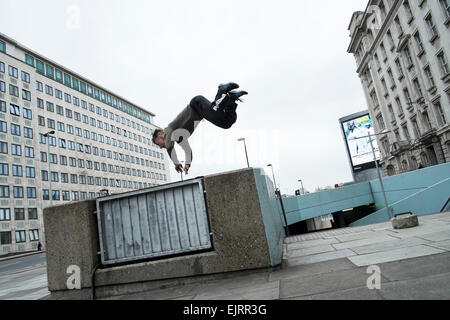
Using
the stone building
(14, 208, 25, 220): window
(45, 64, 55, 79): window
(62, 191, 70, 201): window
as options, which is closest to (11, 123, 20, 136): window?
(14, 208, 25, 220): window

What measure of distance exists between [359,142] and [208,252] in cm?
4660

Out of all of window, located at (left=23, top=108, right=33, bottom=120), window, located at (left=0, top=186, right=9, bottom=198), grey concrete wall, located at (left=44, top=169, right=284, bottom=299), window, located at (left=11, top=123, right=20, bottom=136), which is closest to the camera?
grey concrete wall, located at (left=44, top=169, right=284, bottom=299)

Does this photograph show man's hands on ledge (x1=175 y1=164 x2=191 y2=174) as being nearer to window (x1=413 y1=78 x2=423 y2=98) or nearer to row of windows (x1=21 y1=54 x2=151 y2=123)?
window (x1=413 y1=78 x2=423 y2=98)

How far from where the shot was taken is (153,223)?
4.47m

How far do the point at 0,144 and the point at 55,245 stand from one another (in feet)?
148

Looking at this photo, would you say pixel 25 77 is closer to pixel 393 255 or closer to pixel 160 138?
pixel 160 138

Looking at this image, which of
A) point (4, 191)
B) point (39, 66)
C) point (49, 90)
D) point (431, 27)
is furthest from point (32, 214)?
point (431, 27)

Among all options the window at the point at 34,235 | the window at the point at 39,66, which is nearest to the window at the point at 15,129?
the window at the point at 39,66

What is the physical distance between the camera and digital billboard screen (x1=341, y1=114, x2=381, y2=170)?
44.8 m

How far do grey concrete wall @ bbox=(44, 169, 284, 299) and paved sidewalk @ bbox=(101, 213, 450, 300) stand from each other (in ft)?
0.66

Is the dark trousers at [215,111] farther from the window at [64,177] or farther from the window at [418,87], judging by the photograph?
the window at [64,177]

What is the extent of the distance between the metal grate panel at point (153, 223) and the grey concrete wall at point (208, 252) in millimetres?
148
